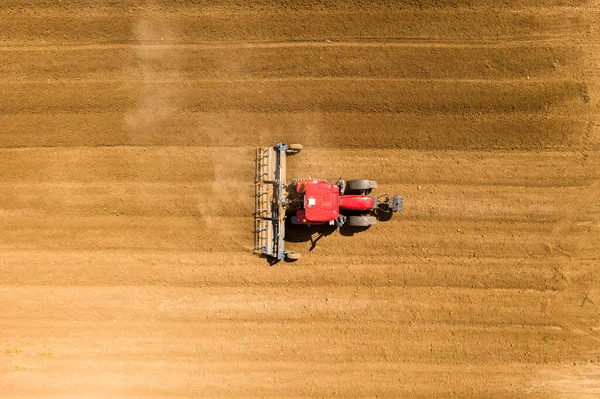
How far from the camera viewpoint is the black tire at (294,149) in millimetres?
11555

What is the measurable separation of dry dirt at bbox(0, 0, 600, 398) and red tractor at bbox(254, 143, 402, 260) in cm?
42

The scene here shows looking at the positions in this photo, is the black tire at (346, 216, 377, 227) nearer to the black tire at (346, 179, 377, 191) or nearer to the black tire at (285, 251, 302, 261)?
the black tire at (346, 179, 377, 191)

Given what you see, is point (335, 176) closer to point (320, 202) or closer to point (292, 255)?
point (320, 202)

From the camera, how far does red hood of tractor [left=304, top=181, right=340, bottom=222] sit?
10.9m

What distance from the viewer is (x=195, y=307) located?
11758 millimetres

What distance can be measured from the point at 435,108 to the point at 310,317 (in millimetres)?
6972

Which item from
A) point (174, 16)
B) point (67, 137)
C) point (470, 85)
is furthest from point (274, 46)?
point (67, 137)

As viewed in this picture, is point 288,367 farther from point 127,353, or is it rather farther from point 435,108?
point 435,108

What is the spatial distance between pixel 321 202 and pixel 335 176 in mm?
1246

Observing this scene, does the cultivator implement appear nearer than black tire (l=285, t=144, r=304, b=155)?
Yes

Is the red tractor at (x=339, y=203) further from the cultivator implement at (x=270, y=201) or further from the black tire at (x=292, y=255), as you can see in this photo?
the black tire at (x=292, y=255)

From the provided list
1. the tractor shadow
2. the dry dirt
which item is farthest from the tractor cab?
the dry dirt

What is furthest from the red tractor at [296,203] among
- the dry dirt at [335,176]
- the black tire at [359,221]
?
the dry dirt at [335,176]

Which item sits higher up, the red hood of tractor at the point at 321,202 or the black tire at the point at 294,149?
the black tire at the point at 294,149
